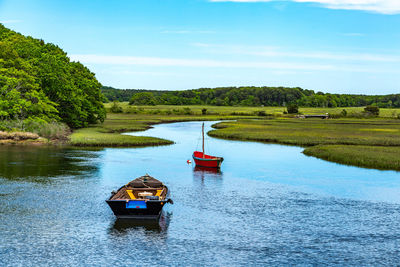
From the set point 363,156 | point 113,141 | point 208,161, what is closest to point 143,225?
point 208,161

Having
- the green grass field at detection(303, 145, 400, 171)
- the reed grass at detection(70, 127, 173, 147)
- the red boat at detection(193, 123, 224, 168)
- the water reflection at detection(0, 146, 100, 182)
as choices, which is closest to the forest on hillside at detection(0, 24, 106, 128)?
the reed grass at detection(70, 127, 173, 147)

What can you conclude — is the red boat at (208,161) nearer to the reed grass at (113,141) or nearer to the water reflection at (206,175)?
the water reflection at (206,175)

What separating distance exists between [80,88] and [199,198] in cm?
8451

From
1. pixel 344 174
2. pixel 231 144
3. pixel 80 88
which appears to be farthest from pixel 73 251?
pixel 80 88

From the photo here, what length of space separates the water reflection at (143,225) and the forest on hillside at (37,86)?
184ft

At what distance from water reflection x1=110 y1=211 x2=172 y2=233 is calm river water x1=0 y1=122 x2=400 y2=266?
2.7 inches

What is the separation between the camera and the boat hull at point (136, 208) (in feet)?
106

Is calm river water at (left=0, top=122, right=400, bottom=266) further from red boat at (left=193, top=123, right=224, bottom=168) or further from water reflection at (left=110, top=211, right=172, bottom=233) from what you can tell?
red boat at (left=193, top=123, right=224, bottom=168)

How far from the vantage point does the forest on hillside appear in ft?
278

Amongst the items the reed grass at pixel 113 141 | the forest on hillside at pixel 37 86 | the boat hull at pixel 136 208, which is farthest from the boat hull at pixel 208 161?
the forest on hillside at pixel 37 86

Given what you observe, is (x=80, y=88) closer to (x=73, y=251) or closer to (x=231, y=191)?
(x=231, y=191)

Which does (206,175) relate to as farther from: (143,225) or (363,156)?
(363,156)

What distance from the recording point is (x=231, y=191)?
44.2 meters

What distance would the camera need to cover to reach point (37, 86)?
297 ft
